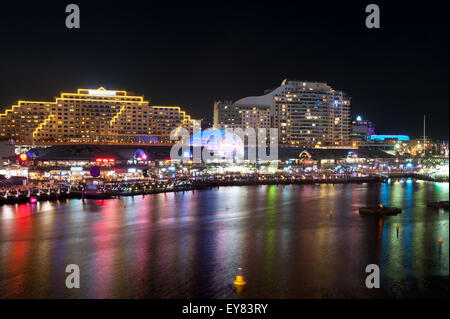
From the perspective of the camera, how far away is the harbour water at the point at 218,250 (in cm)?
1072

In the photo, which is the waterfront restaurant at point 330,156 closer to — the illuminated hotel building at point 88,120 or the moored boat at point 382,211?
the illuminated hotel building at point 88,120

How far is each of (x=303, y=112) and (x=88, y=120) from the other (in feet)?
108

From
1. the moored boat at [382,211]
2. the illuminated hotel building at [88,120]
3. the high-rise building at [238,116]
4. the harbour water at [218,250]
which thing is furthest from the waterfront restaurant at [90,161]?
the moored boat at [382,211]

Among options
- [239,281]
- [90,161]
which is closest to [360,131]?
[90,161]

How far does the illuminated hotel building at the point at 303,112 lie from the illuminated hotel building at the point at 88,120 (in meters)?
12.2

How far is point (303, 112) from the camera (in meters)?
69.2

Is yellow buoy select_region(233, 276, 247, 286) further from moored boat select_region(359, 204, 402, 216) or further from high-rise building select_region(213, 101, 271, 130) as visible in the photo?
high-rise building select_region(213, 101, 271, 130)

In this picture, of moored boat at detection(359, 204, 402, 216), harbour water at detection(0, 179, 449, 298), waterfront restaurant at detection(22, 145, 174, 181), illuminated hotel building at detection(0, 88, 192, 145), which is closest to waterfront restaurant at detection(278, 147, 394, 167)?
illuminated hotel building at detection(0, 88, 192, 145)

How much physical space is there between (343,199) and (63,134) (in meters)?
40.9

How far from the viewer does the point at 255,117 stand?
6794 cm

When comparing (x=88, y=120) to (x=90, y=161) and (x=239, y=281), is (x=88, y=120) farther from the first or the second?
(x=239, y=281)

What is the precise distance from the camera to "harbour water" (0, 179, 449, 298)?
10719mm
